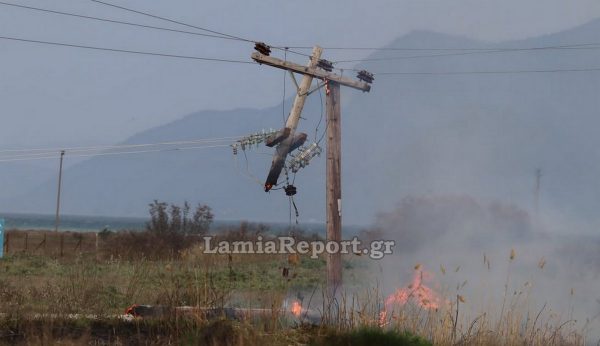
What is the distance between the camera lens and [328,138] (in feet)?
63.4

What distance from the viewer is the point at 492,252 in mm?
24266

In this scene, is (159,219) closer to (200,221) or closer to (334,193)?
(200,221)

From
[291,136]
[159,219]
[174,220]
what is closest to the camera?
[291,136]

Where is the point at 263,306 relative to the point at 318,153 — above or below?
below

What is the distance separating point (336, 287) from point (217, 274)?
5.62 meters

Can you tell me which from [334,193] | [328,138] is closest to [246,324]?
[334,193]

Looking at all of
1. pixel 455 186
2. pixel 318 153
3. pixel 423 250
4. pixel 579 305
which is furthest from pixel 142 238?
pixel 579 305

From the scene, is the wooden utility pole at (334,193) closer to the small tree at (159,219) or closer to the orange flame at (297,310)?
the orange flame at (297,310)

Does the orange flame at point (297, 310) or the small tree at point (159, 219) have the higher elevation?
the small tree at point (159, 219)

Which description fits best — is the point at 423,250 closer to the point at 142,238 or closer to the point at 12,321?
the point at 12,321

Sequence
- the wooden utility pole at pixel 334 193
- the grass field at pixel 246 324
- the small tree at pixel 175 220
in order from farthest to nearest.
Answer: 1. the small tree at pixel 175 220
2. the wooden utility pole at pixel 334 193
3. the grass field at pixel 246 324

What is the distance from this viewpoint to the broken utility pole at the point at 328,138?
1917 cm

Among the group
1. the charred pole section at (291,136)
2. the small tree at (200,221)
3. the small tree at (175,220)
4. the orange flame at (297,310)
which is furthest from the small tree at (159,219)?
the orange flame at (297,310)

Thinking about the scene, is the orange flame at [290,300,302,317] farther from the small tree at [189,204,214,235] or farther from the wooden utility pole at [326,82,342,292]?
the small tree at [189,204,214,235]
